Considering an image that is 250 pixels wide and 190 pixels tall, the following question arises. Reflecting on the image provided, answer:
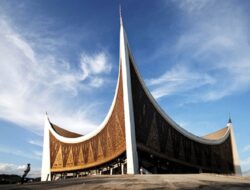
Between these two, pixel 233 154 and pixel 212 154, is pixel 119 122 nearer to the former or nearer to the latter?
pixel 212 154

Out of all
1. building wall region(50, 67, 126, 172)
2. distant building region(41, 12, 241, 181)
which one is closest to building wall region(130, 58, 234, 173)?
distant building region(41, 12, 241, 181)

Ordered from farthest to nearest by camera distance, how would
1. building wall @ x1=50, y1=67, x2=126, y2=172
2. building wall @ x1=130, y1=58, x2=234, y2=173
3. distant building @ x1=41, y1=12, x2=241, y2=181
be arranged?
building wall @ x1=50, y1=67, x2=126, y2=172
building wall @ x1=130, y1=58, x2=234, y2=173
distant building @ x1=41, y1=12, x2=241, y2=181

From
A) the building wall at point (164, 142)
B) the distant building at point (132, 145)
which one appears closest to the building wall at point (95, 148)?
the distant building at point (132, 145)

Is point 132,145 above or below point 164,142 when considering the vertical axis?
below

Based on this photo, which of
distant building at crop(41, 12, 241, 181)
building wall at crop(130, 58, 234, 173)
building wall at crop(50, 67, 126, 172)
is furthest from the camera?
building wall at crop(50, 67, 126, 172)

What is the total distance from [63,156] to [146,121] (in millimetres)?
21712

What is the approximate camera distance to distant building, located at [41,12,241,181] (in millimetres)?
24609

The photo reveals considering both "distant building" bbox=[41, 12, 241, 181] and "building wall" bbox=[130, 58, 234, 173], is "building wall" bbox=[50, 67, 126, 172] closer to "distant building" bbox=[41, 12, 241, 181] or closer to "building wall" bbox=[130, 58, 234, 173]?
"distant building" bbox=[41, 12, 241, 181]

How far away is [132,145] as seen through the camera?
22.3 meters

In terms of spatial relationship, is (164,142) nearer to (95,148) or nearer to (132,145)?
(132,145)

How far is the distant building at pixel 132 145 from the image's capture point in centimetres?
2461

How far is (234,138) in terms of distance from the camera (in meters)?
52.8

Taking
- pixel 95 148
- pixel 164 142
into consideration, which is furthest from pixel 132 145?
pixel 95 148

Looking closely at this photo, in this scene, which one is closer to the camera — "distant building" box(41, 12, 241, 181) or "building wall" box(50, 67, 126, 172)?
"distant building" box(41, 12, 241, 181)
